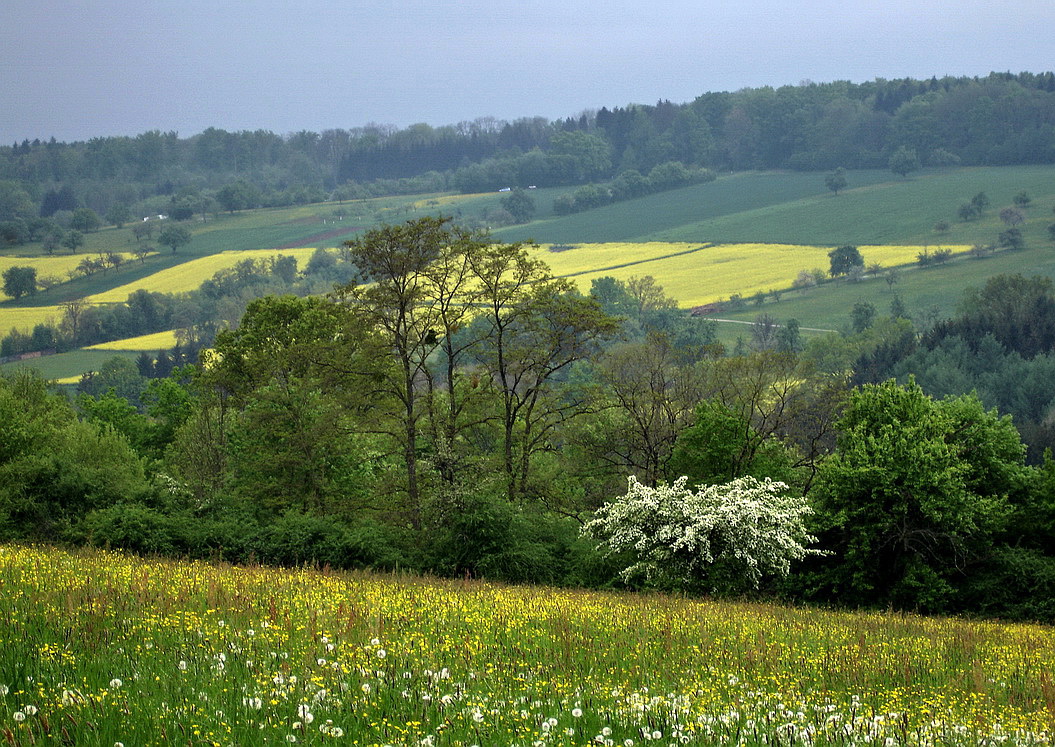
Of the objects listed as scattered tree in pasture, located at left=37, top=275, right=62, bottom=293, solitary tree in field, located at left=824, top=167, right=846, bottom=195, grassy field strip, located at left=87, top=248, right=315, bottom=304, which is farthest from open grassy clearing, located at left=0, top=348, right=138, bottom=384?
solitary tree in field, located at left=824, top=167, right=846, bottom=195

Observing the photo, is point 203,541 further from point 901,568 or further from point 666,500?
point 901,568

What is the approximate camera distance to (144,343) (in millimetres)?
137250

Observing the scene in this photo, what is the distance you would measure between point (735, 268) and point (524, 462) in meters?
120

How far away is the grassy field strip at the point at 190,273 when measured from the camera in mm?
165875

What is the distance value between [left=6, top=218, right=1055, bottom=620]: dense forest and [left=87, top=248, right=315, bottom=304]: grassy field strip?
11140cm

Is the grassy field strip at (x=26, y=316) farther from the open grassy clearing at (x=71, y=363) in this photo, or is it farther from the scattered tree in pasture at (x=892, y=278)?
the scattered tree in pasture at (x=892, y=278)

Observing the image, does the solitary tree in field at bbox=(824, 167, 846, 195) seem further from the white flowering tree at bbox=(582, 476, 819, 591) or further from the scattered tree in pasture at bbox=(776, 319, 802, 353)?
the white flowering tree at bbox=(582, 476, 819, 591)

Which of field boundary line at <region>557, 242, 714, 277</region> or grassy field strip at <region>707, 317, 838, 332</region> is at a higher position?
field boundary line at <region>557, 242, 714, 277</region>

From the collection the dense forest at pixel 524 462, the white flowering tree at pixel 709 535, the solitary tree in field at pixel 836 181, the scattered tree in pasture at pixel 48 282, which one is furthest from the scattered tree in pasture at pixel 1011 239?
the scattered tree in pasture at pixel 48 282

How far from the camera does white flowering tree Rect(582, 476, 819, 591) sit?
2580cm

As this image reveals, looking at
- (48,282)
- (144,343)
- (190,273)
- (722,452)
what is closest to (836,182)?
(190,273)

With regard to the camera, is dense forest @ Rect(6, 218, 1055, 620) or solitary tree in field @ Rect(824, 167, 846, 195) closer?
dense forest @ Rect(6, 218, 1055, 620)

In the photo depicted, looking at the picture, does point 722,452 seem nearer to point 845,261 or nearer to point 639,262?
point 845,261

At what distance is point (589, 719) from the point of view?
778 centimetres
